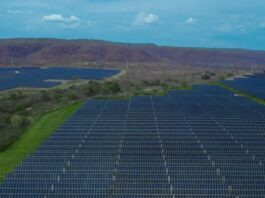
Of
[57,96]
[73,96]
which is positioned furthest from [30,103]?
[73,96]

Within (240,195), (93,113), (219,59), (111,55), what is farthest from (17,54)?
(240,195)

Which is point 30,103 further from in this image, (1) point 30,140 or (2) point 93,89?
(1) point 30,140

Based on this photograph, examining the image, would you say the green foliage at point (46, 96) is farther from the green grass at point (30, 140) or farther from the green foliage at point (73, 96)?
the green grass at point (30, 140)

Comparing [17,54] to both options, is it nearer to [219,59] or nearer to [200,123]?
[219,59]

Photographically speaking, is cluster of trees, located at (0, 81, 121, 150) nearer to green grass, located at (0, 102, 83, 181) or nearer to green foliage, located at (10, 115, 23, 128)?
green foliage, located at (10, 115, 23, 128)

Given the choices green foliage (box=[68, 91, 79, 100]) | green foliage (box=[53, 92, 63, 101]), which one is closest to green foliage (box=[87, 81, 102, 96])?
green foliage (box=[68, 91, 79, 100])

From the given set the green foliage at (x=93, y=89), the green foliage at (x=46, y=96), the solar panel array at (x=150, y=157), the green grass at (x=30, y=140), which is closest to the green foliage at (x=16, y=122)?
the green grass at (x=30, y=140)
